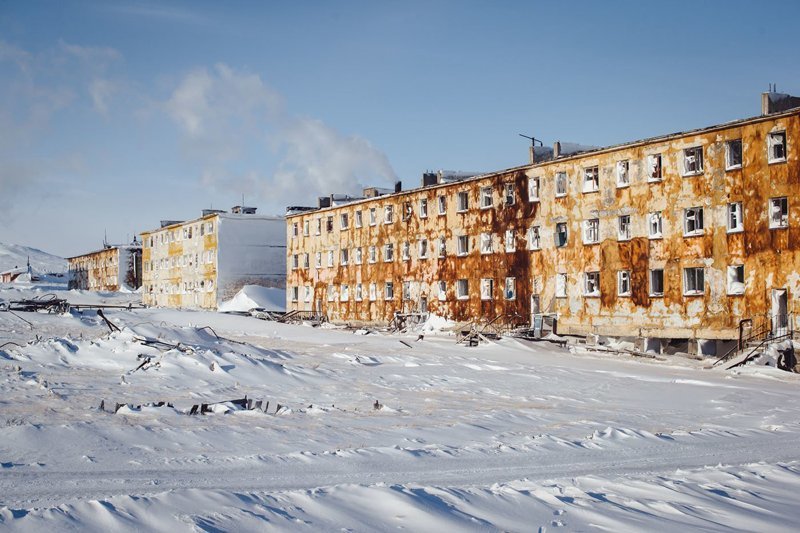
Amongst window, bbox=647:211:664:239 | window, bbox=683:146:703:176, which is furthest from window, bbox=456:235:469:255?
window, bbox=683:146:703:176

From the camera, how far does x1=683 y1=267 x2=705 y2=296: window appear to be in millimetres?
39938

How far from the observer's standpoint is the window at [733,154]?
127 feet

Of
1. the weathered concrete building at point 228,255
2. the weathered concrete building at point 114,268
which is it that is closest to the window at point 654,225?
the weathered concrete building at point 228,255

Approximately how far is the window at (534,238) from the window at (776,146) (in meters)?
14.2

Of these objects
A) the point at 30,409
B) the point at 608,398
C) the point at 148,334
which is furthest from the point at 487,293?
the point at 30,409

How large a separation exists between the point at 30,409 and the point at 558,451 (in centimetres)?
1049

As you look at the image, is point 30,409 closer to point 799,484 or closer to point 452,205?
point 799,484

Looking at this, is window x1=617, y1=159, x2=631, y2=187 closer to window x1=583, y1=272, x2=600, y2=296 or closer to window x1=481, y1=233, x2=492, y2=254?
window x1=583, y1=272, x2=600, y2=296

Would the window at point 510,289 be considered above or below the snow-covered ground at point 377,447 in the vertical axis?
above

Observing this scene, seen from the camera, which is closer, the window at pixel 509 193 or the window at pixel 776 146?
the window at pixel 776 146

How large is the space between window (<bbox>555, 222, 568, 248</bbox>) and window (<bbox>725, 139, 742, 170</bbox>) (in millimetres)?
10063

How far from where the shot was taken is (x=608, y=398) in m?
23.5

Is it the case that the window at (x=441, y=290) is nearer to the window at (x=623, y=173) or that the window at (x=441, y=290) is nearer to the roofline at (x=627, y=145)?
the roofline at (x=627, y=145)

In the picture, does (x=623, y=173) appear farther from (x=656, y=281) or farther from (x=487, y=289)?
(x=487, y=289)
